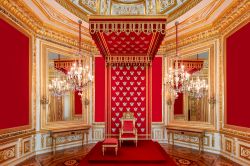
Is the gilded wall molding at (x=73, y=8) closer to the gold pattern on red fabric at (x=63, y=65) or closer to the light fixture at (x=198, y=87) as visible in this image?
the gold pattern on red fabric at (x=63, y=65)

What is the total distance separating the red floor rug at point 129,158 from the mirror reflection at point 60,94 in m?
1.94

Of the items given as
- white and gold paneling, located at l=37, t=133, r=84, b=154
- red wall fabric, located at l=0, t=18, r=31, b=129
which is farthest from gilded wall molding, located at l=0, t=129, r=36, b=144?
white and gold paneling, located at l=37, t=133, r=84, b=154

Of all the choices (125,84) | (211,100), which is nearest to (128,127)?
(125,84)

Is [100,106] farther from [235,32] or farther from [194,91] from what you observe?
[235,32]

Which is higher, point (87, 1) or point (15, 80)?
point (87, 1)

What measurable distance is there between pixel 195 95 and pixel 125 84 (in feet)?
9.05

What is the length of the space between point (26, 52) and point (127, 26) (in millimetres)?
3337

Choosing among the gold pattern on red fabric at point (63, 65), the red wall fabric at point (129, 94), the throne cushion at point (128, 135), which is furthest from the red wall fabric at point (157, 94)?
the gold pattern on red fabric at point (63, 65)

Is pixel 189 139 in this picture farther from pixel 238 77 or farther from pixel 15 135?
pixel 15 135

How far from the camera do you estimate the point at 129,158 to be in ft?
19.9

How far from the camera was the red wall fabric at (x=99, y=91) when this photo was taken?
9.37 metres

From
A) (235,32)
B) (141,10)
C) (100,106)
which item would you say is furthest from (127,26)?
(100,106)

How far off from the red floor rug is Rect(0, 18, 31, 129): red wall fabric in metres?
2.22

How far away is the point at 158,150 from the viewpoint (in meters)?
7.05
